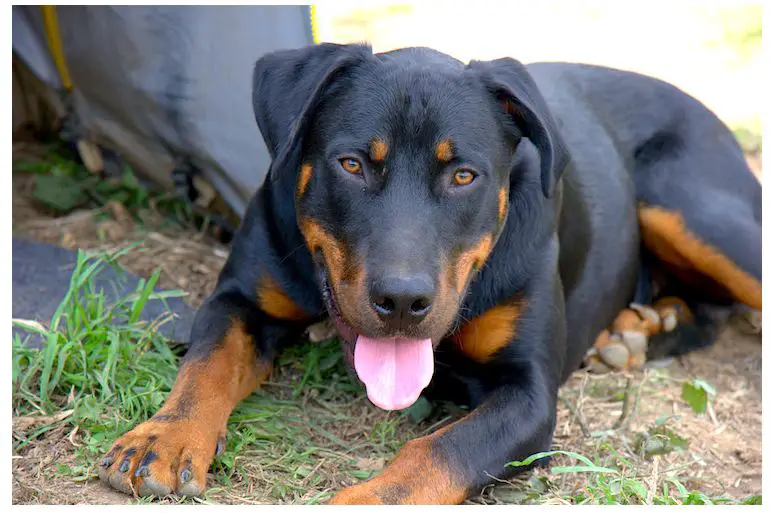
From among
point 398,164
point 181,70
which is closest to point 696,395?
point 398,164

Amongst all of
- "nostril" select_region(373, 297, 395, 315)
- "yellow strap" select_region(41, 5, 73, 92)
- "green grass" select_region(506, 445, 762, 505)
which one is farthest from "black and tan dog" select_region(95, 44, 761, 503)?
"yellow strap" select_region(41, 5, 73, 92)

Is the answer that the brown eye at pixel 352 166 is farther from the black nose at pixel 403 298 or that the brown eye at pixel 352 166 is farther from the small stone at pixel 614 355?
the small stone at pixel 614 355

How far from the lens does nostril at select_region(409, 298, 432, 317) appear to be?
3.13m

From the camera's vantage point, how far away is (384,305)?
3.14m

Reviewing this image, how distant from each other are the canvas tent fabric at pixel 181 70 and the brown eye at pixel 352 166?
157cm

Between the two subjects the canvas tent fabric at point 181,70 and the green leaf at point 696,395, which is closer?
the green leaf at point 696,395

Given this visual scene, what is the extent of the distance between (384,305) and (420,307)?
112 millimetres

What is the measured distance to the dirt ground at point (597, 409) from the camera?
3.47 m

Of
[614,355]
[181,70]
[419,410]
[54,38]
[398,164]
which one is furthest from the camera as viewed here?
[54,38]

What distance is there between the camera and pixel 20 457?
11.5 ft

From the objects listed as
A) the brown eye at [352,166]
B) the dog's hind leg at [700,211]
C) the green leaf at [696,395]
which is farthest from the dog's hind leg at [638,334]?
the brown eye at [352,166]

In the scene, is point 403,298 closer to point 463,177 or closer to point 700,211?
point 463,177

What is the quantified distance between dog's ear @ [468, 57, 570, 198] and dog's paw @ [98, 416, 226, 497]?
1461 mm

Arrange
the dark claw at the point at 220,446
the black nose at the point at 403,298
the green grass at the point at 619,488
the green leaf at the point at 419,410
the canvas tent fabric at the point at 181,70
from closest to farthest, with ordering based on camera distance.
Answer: the black nose at the point at 403,298 → the green grass at the point at 619,488 → the dark claw at the point at 220,446 → the green leaf at the point at 419,410 → the canvas tent fabric at the point at 181,70
